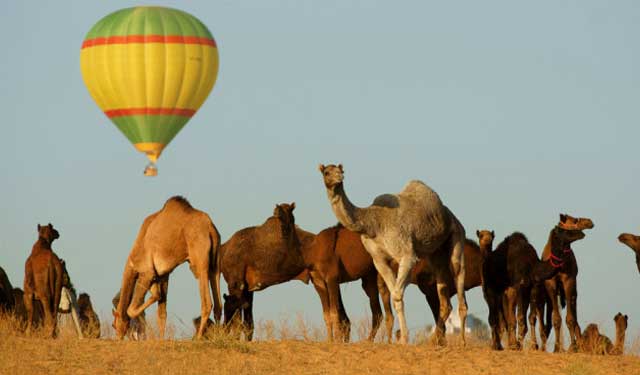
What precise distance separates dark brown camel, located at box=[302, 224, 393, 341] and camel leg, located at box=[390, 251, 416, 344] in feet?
9.43

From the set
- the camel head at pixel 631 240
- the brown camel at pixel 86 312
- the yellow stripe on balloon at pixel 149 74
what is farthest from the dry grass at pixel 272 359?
the yellow stripe on balloon at pixel 149 74

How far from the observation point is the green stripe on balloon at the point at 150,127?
43500 mm

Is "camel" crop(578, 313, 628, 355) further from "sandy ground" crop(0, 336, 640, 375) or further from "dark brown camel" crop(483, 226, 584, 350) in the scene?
"sandy ground" crop(0, 336, 640, 375)

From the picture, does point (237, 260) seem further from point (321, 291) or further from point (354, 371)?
point (354, 371)

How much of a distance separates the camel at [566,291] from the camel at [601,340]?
167 millimetres

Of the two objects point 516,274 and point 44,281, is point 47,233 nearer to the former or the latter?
point 44,281

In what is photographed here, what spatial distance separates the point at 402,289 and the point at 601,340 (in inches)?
131

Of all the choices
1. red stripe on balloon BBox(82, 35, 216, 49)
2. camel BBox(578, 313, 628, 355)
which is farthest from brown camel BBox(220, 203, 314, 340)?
red stripe on balloon BBox(82, 35, 216, 49)

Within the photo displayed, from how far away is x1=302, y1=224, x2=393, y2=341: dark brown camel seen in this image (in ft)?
91.7

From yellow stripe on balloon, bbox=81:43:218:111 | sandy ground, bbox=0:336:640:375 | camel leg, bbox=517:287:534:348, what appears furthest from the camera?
yellow stripe on balloon, bbox=81:43:218:111

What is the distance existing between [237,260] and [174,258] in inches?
Answer: 166

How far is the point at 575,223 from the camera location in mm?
25672

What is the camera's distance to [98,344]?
76.0 ft

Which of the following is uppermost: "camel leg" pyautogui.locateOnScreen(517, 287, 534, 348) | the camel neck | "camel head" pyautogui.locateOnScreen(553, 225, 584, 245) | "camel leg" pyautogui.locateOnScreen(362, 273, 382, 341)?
the camel neck
